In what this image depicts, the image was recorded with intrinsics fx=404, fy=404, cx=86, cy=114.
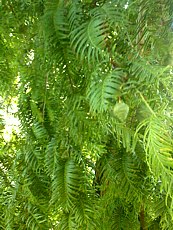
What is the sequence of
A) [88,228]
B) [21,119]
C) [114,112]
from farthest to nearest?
[21,119] → [88,228] → [114,112]

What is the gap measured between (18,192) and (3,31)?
279 mm

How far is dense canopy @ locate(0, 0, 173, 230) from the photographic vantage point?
1.32 ft

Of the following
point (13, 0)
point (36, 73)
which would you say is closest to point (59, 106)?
point (36, 73)

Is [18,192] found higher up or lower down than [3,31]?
lower down

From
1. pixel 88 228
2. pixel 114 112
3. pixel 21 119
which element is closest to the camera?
pixel 114 112

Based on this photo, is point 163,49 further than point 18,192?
No

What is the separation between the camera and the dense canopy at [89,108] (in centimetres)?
40

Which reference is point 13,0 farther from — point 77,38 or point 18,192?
point 18,192

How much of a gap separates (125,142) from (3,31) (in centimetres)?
24

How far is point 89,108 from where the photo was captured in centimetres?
50

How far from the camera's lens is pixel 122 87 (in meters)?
0.40

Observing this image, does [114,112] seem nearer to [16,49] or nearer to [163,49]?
[163,49]

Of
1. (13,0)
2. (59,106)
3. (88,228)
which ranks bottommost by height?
(88,228)

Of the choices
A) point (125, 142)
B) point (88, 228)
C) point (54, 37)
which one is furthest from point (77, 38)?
point (88, 228)
